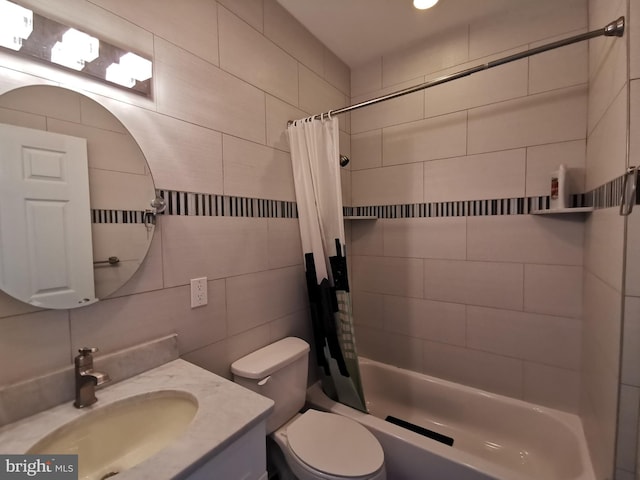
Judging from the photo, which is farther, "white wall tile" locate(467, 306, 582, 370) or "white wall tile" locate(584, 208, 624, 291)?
"white wall tile" locate(467, 306, 582, 370)

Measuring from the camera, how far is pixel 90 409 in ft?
2.87

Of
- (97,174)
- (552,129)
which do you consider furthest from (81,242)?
(552,129)

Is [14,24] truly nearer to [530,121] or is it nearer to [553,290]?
[530,121]

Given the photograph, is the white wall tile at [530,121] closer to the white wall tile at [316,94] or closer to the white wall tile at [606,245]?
the white wall tile at [606,245]

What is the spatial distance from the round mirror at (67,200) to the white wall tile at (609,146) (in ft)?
5.62

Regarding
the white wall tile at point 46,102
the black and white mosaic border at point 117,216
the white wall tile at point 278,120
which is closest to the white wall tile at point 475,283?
the white wall tile at point 278,120

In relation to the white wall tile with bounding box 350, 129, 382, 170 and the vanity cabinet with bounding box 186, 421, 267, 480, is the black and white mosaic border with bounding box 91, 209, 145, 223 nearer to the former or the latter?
the vanity cabinet with bounding box 186, 421, 267, 480

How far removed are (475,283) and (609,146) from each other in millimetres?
992

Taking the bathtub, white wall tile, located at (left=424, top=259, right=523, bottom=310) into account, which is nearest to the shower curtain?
the bathtub

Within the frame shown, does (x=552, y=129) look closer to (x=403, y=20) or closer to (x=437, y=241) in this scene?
(x=437, y=241)

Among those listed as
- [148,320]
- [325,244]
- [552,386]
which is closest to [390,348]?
[552,386]

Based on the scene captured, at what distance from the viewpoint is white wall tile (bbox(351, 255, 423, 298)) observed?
6.82 ft

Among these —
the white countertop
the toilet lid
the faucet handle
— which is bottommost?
the toilet lid

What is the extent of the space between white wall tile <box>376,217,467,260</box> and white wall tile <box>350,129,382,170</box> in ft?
1.56
